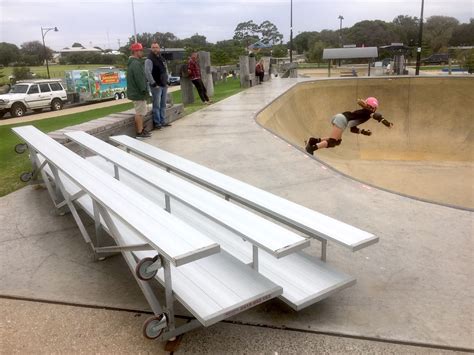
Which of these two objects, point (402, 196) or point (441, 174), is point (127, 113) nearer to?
point (402, 196)

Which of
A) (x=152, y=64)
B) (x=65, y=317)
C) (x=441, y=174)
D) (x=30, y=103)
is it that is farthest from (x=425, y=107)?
(x=30, y=103)

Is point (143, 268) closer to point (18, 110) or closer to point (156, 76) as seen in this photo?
point (156, 76)

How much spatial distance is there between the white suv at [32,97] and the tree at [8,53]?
5921 centimetres

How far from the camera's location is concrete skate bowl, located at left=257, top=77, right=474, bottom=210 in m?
11.6

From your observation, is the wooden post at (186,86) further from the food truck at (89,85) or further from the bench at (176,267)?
the food truck at (89,85)

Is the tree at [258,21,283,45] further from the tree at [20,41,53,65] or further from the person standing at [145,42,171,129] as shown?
the person standing at [145,42,171,129]

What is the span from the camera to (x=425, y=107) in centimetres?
1814

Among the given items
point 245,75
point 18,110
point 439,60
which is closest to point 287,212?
point 245,75

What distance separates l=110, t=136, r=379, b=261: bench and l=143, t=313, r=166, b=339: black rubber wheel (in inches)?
43.1

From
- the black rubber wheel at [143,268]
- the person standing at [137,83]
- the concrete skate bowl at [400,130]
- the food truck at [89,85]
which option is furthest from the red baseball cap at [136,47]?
the food truck at [89,85]

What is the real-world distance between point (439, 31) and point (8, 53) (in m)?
85.5

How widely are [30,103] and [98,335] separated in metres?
24.0

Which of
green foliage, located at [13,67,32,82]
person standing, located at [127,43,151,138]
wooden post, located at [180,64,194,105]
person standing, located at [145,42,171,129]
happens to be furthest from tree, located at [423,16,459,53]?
person standing, located at [127,43,151,138]

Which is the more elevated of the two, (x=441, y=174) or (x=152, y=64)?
(x=152, y=64)
